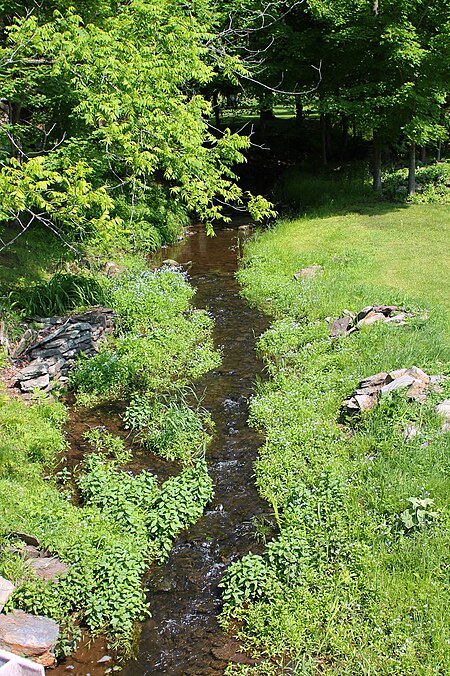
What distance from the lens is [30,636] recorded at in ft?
17.5

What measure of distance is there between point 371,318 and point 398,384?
2.95m

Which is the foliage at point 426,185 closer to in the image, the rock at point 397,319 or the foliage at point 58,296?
the rock at point 397,319

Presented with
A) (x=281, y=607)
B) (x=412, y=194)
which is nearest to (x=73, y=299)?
(x=281, y=607)

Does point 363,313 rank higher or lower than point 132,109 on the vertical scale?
lower

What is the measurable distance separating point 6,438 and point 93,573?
2.53m

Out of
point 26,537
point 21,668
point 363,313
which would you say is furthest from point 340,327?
point 21,668

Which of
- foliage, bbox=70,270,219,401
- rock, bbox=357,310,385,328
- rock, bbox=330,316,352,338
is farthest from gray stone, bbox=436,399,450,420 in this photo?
foliage, bbox=70,270,219,401

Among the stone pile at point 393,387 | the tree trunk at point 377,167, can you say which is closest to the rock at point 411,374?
the stone pile at point 393,387

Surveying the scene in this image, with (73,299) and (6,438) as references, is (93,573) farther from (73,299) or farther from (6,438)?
(73,299)

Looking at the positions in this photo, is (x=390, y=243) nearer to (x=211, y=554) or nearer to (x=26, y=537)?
(x=211, y=554)

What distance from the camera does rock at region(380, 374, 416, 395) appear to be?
312 inches

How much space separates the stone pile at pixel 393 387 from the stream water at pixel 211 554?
1567 millimetres

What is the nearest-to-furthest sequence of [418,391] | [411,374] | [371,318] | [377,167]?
1. [418,391]
2. [411,374]
3. [371,318]
4. [377,167]

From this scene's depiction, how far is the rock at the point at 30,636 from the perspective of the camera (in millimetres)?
5234
